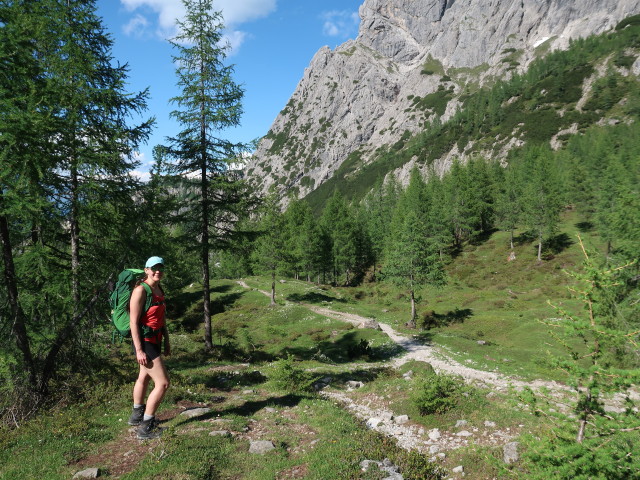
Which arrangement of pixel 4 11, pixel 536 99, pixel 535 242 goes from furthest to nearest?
pixel 536 99, pixel 535 242, pixel 4 11

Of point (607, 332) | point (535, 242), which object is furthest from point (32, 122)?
point (535, 242)

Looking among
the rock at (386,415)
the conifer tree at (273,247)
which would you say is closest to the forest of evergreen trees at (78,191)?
the rock at (386,415)

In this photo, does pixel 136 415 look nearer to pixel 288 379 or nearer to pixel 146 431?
pixel 146 431

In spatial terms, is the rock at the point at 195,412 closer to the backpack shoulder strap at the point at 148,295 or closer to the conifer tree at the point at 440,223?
the backpack shoulder strap at the point at 148,295

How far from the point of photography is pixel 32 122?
23.1ft

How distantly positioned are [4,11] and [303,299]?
38615 millimetres

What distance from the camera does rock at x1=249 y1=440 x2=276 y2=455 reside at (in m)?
6.94

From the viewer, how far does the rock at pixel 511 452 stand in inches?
299

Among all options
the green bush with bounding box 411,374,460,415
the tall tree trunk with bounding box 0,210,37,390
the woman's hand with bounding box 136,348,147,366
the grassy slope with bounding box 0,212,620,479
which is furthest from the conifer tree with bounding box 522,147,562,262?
the tall tree trunk with bounding box 0,210,37,390

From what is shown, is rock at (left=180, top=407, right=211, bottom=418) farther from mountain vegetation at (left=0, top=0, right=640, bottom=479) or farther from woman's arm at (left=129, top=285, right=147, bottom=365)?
woman's arm at (left=129, top=285, right=147, bottom=365)

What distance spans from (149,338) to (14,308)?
385 cm

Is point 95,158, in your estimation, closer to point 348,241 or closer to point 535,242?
point 348,241

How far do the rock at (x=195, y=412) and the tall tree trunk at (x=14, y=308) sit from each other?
3.50 m

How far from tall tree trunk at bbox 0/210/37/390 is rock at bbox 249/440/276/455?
17.7 ft
